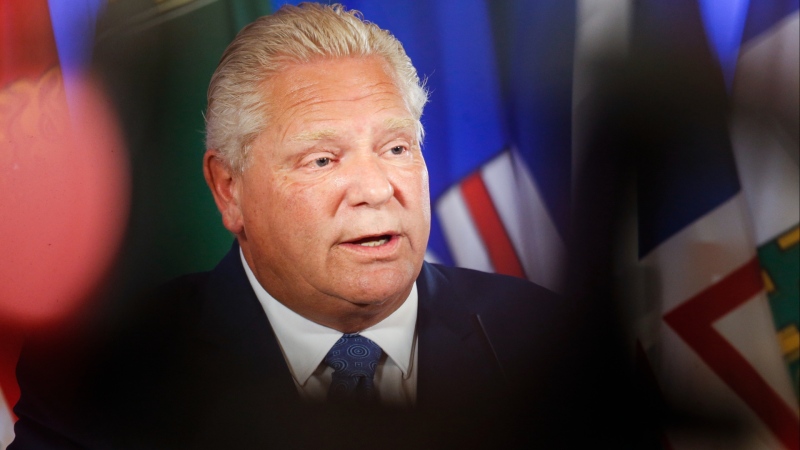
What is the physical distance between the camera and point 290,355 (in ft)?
5.48

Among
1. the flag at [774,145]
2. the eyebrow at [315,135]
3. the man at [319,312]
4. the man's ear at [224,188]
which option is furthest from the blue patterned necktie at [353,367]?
the flag at [774,145]

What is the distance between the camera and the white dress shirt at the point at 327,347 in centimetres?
165

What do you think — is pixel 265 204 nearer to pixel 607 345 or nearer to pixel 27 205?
pixel 27 205

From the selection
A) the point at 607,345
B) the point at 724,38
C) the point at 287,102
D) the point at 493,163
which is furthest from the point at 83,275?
the point at 724,38

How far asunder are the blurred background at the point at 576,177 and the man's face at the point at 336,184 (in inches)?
9.2

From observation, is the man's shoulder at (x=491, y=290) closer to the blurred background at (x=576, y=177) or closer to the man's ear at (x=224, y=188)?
the blurred background at (x=576, y=177)

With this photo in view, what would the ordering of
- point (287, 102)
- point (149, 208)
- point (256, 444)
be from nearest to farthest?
1. point (287, 102)
2. point (256, 444)
3. point (149, 208)

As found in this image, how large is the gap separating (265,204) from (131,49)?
59 cm

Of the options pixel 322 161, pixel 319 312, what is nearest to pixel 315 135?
pixel 322 161

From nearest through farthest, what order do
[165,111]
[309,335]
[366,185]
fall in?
1. [366,185]
2. [309,335]
3. [165,111]

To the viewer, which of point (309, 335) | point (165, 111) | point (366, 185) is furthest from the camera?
point (165, 111)

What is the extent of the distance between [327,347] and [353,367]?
8 centimetres

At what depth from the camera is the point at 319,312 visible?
1617mm

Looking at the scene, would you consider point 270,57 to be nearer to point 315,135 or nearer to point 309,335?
point 315,135
